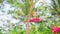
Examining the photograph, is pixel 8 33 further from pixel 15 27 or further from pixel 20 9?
pixel 20 9

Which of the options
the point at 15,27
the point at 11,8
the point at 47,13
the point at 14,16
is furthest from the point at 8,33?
the point at 47,13

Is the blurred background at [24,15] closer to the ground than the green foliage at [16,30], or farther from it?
farther from it

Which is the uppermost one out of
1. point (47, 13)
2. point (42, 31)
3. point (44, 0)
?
point (44, 0)

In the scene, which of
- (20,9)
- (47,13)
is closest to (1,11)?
(20,9)

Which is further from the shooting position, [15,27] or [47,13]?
[47,13]

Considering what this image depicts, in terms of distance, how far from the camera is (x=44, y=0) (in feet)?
5.33

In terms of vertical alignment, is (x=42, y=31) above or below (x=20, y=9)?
below

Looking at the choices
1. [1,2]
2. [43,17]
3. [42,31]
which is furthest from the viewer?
[1,2]

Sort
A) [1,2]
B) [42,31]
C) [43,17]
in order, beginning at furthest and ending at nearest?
[1,2] → [43,17] → [42,31]

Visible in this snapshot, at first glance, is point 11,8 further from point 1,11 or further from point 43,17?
point 43,17

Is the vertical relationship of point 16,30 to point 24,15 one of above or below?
below

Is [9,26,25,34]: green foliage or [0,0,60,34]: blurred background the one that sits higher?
[0,0,60,34]: blurred background

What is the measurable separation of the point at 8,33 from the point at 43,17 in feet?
1.15

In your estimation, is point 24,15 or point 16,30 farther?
point 24,15
